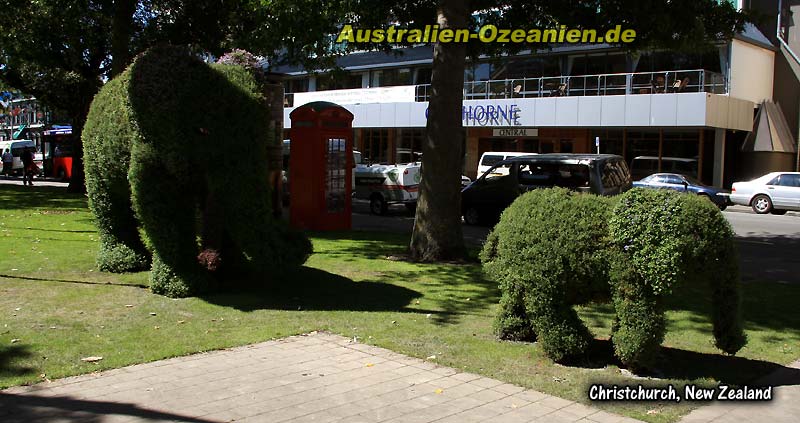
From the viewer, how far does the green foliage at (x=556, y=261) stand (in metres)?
5.86

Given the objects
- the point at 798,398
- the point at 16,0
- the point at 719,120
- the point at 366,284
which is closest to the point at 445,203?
the point at 366,284

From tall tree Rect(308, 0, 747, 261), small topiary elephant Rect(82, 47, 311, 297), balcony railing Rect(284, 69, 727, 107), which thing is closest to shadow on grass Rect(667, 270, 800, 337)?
tall tree Rect(308, 0, 747, 261)

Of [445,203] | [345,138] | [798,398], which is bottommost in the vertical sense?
[798,398]

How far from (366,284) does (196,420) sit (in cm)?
508

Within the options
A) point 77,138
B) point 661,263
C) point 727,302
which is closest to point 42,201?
point 77,138

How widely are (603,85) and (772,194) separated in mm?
9708

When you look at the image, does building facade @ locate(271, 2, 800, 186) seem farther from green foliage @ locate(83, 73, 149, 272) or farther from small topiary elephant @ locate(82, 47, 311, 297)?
small topiary elephant @ locate(82, 47, 311, 297)

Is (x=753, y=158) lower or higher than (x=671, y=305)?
higher

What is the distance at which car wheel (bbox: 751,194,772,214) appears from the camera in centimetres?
2508

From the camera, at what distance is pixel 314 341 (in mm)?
6891

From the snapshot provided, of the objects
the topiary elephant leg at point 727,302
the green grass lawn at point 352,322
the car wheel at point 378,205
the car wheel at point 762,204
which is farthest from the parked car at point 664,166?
the topiary elephant leg at point 727,302

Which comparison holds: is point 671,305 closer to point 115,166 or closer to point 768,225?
point 115,166

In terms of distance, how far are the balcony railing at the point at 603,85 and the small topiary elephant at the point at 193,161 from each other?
22170 millimetres

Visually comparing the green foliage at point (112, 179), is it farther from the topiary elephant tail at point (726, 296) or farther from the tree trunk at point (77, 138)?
the tree trunk at point (77, 138)
